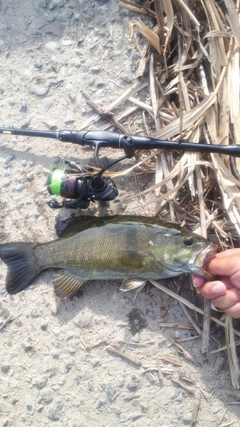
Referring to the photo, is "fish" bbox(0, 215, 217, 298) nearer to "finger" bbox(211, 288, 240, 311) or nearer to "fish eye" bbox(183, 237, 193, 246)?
"fish eye" bbox(183, 237, 193, 246)

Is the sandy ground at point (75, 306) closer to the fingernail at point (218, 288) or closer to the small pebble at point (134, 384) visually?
the small pebble at point (134, 384)

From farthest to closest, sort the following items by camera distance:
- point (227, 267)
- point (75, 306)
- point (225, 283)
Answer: point (75, 306) < point (225, 283) < point (227, 267)

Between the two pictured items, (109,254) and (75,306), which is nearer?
(109,254)

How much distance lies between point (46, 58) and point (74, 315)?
225 centimetres

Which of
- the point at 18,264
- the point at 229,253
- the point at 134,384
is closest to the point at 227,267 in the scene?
the point at 229,253

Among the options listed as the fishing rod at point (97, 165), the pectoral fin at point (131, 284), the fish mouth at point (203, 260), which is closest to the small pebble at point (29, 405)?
the pectoral fin at point (131, 284)

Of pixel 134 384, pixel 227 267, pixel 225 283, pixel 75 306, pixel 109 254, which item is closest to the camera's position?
pixel 227 267

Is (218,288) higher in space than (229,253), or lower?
lower

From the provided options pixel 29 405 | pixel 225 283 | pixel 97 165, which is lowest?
pixel 29 405

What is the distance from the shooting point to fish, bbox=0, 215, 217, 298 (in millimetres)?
2990

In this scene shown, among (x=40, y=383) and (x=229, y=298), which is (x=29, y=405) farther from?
(x=229, y=298)

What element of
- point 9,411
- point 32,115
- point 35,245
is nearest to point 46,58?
point 32,115

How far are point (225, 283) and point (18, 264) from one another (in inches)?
62.6

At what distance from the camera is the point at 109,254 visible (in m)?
3.13
